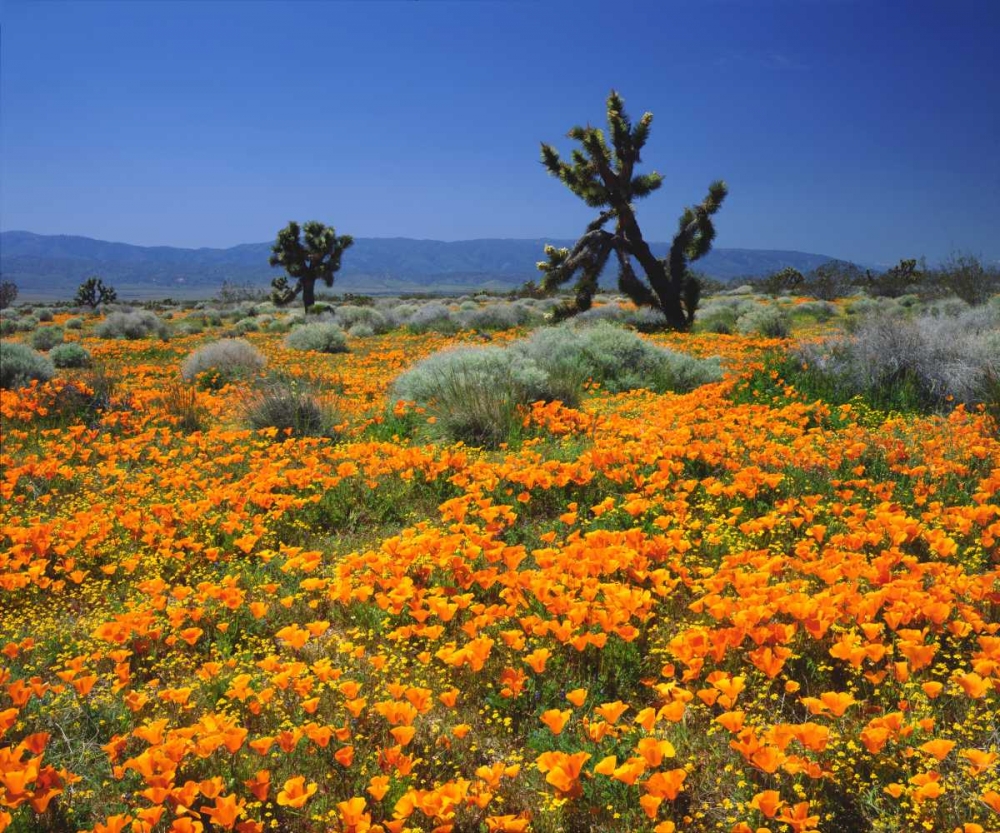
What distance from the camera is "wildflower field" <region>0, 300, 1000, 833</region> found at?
238 centimetres

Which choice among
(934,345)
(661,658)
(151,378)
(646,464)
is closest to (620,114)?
(934,345)

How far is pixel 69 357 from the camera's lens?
1588cm

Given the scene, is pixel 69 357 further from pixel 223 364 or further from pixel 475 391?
pixel 475 391

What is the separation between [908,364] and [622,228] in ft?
43.4

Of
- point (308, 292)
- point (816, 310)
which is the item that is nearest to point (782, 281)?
point (816, 310)

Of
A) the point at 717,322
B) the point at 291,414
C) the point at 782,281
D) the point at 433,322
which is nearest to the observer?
the point at 291,414

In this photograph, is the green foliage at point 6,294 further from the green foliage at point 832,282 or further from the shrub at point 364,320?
the green foliage at point 832,282

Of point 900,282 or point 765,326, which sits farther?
point 900,282

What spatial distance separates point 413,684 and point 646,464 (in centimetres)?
325

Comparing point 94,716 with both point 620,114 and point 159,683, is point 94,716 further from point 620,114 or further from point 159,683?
point 620,114

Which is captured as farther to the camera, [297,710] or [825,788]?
[297,710]

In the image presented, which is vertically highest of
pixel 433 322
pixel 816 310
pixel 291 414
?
pixel 816 310

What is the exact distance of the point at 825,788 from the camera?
2.48 meters

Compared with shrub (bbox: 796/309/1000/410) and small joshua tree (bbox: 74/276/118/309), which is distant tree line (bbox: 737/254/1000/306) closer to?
shrub (bbox: 796/309/1000/410)
